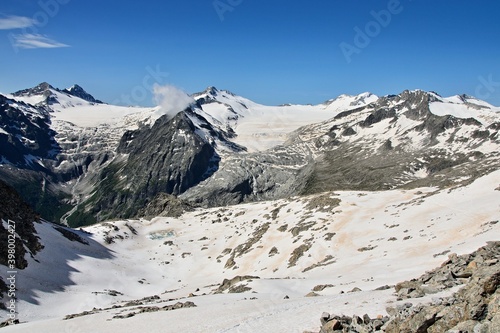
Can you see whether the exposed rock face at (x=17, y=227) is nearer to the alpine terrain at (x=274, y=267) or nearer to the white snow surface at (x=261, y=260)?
the alpine terrain at (x=274, y=267)

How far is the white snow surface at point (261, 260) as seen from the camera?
93.1 ft

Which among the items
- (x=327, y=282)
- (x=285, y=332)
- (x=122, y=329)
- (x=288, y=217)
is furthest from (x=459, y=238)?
(x=288, y=217)

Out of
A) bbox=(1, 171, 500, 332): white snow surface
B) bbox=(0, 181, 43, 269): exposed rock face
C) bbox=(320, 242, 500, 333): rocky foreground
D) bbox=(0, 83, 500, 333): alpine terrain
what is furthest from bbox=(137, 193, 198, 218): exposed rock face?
bbox=(320, 242, 500, 333): rocky foreground

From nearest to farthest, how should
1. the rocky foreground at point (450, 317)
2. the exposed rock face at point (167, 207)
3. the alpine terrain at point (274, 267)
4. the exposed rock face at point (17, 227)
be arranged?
1. the rocky foreground at point (450, 317)
2. the alpine terrain at point (274, 267)
3. the exposed rock face at point (17, 227)
4. the exposed rock face at point (167, 207)

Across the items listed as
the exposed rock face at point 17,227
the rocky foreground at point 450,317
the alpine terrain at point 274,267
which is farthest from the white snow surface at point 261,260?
the rocky foreground at point 450,317

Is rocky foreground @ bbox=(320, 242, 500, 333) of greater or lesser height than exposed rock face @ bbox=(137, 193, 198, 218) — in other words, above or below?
below

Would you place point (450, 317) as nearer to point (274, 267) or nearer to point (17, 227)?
point (274, 267)

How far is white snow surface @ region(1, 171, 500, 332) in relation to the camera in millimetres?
28391

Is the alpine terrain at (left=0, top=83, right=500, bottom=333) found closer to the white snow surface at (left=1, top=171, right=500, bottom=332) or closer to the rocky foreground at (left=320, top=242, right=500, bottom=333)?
the rocky foreground at (left=320, top=242, right=500, bottom=333)

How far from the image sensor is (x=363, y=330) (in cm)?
1833

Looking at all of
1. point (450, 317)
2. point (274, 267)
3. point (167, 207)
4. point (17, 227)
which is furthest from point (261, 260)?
point (167, 207)

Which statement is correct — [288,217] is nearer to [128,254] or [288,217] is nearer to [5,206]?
[128,254]

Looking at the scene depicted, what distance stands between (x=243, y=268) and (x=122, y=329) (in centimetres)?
4780

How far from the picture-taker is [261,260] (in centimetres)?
7450
